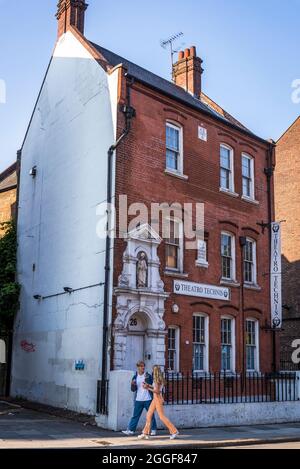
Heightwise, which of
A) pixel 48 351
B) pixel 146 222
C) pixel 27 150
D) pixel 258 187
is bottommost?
pixel 48 351

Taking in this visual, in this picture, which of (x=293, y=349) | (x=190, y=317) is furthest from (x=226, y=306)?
(x=293, y=349)

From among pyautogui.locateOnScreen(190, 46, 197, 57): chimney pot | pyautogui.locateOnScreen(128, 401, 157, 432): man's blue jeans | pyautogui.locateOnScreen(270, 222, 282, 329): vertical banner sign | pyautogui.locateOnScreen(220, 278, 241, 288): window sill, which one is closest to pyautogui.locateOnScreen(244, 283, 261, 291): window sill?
pyautogui.locateOnScreen(220, 278, 241, 288): window sill

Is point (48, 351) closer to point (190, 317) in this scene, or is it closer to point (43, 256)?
point (43, 256)

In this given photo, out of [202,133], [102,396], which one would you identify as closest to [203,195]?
[202,133]

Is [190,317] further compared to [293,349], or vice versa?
[293,349]

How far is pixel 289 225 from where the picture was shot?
3094 centimetres

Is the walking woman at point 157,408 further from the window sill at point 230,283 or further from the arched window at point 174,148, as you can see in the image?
the arched window at point 174,148

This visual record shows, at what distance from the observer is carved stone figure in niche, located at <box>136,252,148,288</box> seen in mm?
18203

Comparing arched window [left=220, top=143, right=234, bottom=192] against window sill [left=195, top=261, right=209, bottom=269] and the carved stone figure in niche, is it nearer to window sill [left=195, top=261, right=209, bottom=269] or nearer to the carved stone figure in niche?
window sill [left=195, top=261, right=209, bottom=269]

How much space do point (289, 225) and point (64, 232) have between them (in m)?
14.6

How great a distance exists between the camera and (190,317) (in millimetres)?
19875

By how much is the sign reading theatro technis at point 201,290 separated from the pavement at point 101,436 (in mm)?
4926
